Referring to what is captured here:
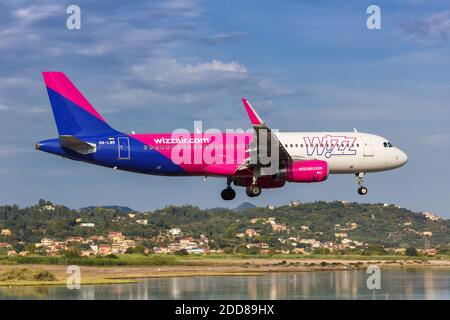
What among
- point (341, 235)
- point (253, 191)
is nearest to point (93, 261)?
point (253, 191)

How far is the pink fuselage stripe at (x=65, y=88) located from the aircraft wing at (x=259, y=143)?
43.8 ft

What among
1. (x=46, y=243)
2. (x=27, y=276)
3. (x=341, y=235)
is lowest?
(x=27, y=276)

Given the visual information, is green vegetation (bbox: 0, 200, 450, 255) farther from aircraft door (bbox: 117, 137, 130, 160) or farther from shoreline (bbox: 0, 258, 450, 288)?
aircraft door (bbox: 117, 137, 130, 160)

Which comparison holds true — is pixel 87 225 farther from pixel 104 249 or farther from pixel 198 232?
pixel 104 249

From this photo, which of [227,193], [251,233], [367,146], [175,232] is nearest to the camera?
[367,146]

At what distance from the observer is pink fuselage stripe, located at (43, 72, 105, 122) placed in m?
76.4

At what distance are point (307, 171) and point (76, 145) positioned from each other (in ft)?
61.8

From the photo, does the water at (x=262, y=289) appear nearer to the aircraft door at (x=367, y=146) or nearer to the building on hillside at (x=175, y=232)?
the aircraft door at (x=367, y=146)

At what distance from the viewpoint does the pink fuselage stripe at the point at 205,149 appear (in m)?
73.8

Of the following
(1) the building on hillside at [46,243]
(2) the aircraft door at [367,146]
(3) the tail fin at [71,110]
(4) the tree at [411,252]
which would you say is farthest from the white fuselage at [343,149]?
(1) the building on hillside at [46,243]

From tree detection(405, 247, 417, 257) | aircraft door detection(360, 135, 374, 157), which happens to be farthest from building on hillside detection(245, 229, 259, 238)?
aircraft door detection(360, 135, 374, 157)

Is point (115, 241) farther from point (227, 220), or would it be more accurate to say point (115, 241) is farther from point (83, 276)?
point (83, 276)

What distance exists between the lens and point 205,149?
73688mm

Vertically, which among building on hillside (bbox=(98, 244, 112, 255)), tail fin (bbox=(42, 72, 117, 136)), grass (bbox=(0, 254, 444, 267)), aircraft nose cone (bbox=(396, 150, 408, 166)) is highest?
tail fin (bbox=(42, 72, 117, 136))
